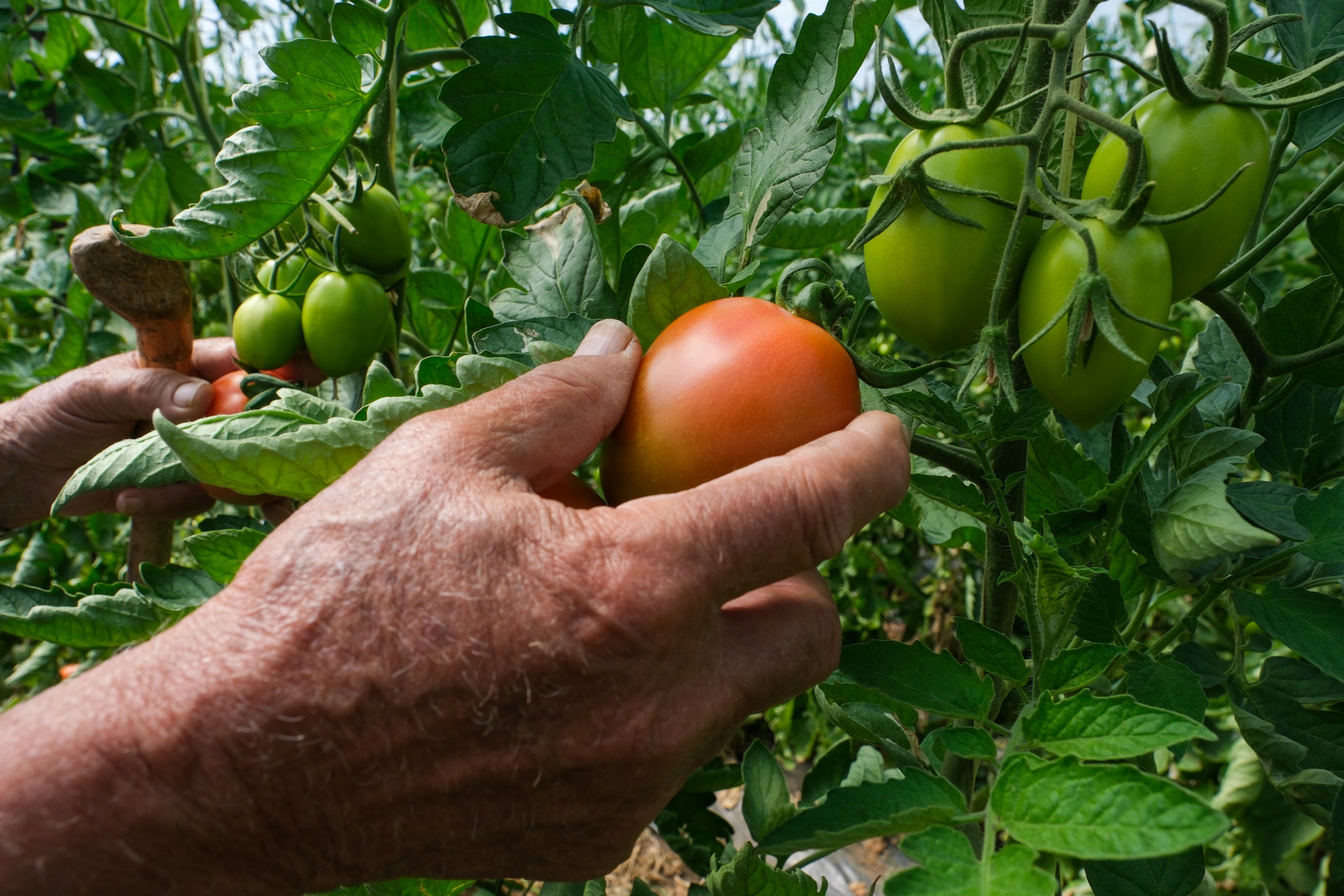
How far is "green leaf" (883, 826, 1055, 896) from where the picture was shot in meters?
0.38

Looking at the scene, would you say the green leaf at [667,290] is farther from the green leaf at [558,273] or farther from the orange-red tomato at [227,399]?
the orange-red tomato at [227,399]

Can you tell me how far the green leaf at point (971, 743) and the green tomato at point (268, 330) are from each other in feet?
2.25

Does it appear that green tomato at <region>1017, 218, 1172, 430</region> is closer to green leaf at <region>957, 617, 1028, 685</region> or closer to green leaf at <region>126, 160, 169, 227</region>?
green leaf at <region>957, 617, 1028, 685</region>

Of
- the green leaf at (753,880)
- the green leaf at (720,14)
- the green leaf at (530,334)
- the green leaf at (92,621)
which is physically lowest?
the green leaf at (753,880)

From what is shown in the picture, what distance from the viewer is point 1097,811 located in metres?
0.38

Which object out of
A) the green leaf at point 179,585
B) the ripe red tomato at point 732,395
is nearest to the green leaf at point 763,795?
the ripe red tomato at point 732,395

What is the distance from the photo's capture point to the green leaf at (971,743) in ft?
1.57

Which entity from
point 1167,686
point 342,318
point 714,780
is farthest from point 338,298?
point 1167,686

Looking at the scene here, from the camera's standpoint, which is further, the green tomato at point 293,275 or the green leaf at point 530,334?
the green tomato at point 293,275

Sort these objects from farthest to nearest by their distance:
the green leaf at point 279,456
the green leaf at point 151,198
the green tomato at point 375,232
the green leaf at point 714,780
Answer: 1. the green leaf at point 151,198
2. the green leaf at point 714,780
3. the green tomato at point 375,232
4. the green leaf at point 279,456

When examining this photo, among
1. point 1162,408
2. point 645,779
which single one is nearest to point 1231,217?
point 1162,408

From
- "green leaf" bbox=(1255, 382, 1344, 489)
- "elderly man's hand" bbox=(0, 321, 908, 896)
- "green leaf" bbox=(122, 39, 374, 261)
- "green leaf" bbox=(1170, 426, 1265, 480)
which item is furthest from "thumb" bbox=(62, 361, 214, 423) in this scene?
"green leaf" bbox=(1255, 382, 1344, 489)

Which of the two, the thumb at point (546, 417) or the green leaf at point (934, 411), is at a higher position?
the thumb at point (546, 417)

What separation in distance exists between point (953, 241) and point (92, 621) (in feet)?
2.06
